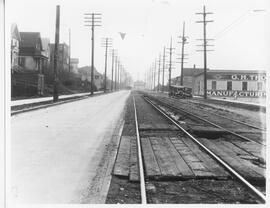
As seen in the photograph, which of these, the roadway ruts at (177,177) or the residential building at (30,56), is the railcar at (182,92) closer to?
the residential building at (30,56)

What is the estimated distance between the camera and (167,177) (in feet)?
18.8

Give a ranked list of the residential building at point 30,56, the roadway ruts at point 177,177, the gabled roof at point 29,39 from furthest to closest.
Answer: the gabled roof at point 29,39 < the residential building at point 30,56 < the roadway ruts at point 177,177

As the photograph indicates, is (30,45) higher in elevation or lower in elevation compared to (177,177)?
higher

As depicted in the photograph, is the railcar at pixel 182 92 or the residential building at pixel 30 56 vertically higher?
the residential building at pixel 30 56

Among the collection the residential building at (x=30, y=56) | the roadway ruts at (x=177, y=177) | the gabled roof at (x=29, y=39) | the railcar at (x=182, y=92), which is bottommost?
the roadway ruts at (x=177, y=177)

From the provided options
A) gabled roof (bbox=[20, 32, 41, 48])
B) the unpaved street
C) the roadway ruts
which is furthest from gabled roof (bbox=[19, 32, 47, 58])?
the roadway ruts

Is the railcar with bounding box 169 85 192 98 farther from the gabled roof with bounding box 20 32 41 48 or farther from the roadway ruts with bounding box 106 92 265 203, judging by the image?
the roadway ruts with bounding box 106 92 265 203

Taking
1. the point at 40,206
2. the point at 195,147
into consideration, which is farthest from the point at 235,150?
the point at 40,206

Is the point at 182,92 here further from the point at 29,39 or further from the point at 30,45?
the point at 29,39

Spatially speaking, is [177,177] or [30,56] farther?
[30,56]

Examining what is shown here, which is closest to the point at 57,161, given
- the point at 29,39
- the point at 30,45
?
the point at 30,45

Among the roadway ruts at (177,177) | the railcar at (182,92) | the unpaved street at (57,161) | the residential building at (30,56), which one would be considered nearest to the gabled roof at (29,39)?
the residential building at (30,56)

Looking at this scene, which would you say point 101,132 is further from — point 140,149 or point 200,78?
point 200,78

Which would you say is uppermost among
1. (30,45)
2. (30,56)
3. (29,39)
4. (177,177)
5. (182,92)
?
(29,39)
